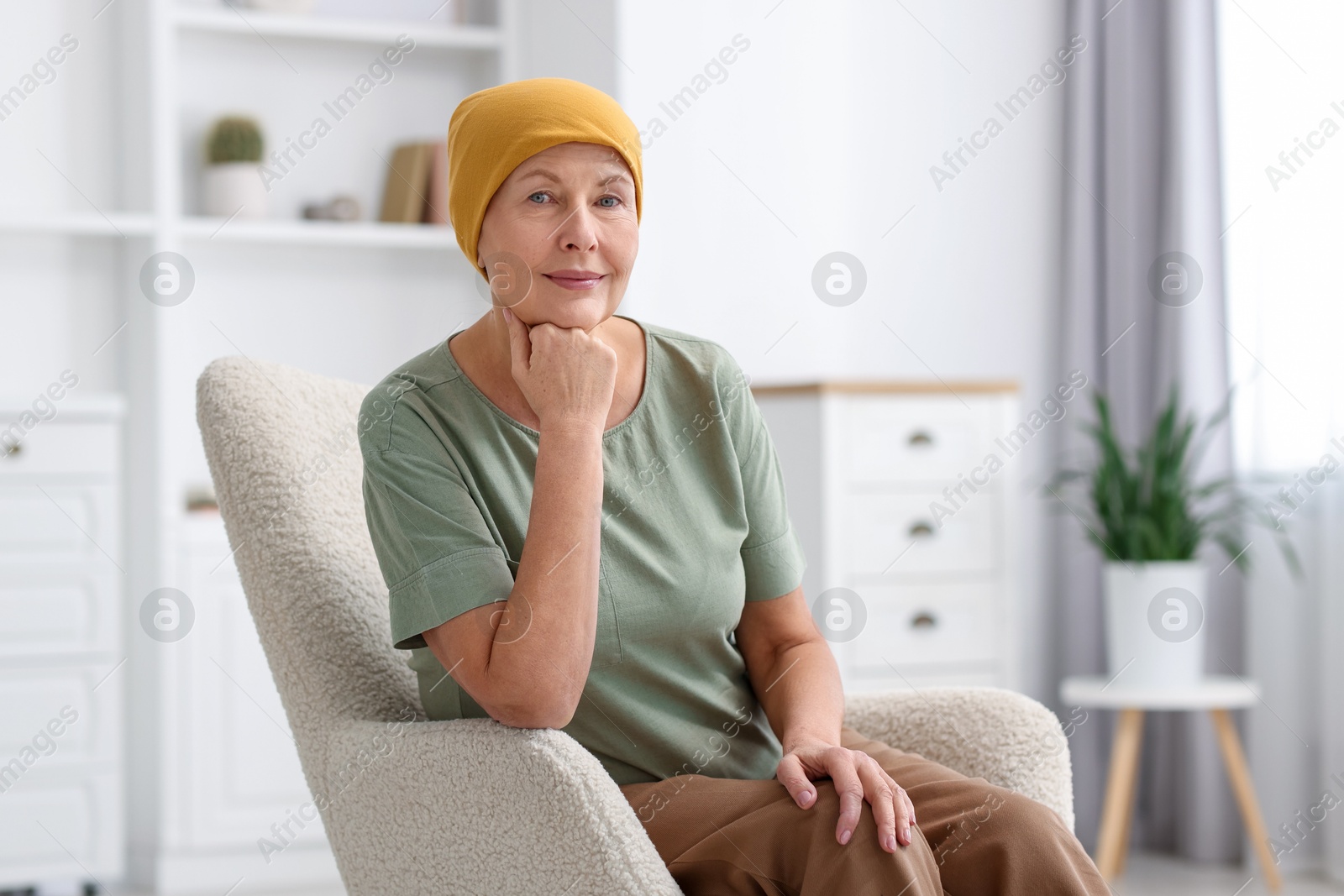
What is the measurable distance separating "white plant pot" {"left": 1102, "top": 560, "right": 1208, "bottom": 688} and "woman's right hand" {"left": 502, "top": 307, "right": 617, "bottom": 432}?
1.94 metres

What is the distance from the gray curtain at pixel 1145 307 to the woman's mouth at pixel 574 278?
2249mm

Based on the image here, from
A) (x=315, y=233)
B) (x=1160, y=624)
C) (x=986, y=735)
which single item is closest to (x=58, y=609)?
(x=315, y=233)

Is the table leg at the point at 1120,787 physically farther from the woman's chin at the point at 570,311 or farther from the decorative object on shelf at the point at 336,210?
the decorative object on shelf at the point at 336,210

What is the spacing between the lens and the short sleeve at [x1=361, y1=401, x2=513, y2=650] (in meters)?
1.07

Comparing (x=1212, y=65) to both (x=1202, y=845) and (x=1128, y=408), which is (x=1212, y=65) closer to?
(x=1128, y=408)

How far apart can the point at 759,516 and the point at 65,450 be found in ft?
6.77

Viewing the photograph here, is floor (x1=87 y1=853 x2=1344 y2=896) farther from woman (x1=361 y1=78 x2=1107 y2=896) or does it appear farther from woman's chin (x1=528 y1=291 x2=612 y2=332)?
woman's chin (x1=528 y1=291 x2=612 y2=332)

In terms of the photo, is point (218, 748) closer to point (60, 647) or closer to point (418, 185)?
point (60, 647)

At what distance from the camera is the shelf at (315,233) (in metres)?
3.08

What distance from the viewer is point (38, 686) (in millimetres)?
2799

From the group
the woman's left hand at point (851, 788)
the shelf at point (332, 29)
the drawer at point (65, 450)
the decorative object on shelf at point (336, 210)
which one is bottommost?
the woman's left hand at point (851, 788)

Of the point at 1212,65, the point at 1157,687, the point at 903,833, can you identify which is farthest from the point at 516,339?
the point at 1212,65

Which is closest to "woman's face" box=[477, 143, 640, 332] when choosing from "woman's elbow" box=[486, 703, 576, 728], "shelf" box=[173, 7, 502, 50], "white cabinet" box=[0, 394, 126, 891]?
"woman's elbow" box=[486, 703, 576, 728]

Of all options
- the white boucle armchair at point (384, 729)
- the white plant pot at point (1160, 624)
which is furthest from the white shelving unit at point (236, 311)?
the white plant pot at point (1160, 624)
